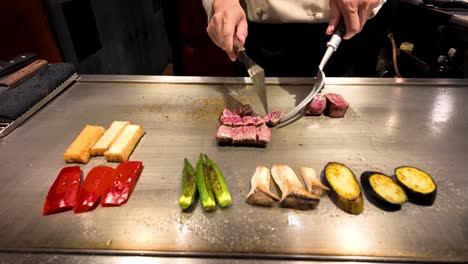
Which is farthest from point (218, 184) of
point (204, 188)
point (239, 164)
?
point (239, 164)

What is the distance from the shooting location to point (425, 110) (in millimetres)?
2201

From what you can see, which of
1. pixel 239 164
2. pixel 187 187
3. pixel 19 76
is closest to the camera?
pixel 187 187

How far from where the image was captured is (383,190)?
150 cm

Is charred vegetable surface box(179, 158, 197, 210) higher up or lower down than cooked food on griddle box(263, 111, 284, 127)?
lower down

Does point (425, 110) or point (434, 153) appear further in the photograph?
point (425, 110)

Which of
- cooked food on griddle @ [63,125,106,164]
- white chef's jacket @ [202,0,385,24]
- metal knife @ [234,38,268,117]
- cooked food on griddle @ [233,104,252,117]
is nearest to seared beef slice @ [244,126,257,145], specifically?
cooked food on griddle @ [233,104,252,117]

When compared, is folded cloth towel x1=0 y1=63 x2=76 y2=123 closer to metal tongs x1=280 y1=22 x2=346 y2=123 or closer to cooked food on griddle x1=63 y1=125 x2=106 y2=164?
cooked food on griddle x1=63 y1=125 x2=106 y2=164

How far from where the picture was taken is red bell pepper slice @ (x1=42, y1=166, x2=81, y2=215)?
1.47 m

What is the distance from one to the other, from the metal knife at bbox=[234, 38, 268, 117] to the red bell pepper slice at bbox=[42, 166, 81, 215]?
4.32 feet

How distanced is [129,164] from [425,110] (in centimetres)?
213

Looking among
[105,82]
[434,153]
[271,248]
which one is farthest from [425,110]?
[105,82]

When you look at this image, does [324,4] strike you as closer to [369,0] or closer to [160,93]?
[369,0]

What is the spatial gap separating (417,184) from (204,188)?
1100 mm

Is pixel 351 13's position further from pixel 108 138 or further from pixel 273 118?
pixel 108 138
